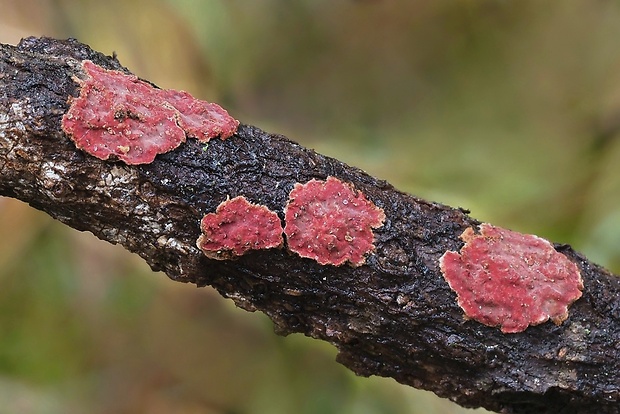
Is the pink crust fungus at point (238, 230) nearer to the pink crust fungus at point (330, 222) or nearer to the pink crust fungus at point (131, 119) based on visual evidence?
the pink crust fungus at point (330, 222)

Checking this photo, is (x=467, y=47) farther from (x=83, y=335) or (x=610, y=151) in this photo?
(x=83, y=335)

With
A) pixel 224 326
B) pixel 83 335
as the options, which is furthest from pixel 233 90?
pixel 83 335

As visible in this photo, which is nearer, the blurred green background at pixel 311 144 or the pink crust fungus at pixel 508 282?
the pink crust fungus at pixel 508 282

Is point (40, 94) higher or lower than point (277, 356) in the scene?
lower

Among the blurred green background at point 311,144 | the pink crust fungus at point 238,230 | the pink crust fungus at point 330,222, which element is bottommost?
the pink crust fungus at point 238,230

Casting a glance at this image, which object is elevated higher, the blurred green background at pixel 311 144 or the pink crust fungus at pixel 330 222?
the blurred green background at pixel 311 144

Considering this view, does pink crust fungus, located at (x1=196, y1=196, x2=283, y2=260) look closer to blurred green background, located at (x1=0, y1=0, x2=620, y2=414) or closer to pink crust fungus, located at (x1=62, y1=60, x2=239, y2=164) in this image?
pink crust fungus, located at (x1=62, y1=60, x2=239, y2=164)

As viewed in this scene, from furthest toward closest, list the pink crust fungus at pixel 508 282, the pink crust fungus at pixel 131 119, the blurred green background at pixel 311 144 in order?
the blurred green background at pixel 311 144 < the pink crust fungus at pixel 508 282 < the pink crust fungus at pixel 131 119

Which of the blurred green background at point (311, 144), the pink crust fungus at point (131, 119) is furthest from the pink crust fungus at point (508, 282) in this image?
the blurred green background at point (311, 144)
